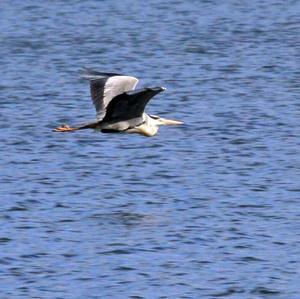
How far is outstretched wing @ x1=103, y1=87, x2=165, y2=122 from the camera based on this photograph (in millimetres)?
16641

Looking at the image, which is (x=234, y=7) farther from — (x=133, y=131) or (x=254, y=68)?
(x=133, y=131)

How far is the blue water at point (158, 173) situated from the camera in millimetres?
14648

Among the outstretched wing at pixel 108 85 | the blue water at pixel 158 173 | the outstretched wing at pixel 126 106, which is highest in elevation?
the outstretched wing at pixel 108 85

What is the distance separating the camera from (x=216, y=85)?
27172 mm

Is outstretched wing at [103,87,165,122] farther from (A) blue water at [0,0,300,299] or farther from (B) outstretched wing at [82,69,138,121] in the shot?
(A) blue water at [0,0,300,299]

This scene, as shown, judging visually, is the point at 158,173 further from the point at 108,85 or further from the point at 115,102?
the point at 108,85

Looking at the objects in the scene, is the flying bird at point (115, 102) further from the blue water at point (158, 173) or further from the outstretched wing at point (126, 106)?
the blue water at point (158, 173)

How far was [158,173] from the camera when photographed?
1970 cm

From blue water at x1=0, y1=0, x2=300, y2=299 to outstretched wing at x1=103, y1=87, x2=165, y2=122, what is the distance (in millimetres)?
1139

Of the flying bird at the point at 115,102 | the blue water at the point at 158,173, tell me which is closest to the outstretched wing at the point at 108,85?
the flying bird at the point at 115,102

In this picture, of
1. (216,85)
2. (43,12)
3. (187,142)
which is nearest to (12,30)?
(43,12)

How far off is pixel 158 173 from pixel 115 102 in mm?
3070

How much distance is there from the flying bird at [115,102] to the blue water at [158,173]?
3.41 ft

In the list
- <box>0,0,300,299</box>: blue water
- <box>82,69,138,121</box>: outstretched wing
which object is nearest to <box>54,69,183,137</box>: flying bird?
<box>82,69,138,121</box>: outstretched wing
